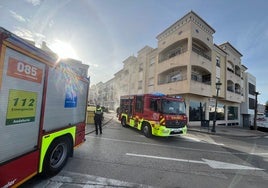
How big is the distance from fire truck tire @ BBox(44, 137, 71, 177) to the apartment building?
44.8ft

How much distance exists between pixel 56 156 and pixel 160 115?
5.65 m

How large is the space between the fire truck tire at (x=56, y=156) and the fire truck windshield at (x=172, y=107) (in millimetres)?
5549

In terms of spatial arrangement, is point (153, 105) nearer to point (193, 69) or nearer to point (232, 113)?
point (193, 69)

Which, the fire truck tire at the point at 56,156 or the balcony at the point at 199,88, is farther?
the balcony at the point at 199,88

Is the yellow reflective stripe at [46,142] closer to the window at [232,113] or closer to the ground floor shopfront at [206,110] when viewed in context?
the ground floor shopfront at [206,110]

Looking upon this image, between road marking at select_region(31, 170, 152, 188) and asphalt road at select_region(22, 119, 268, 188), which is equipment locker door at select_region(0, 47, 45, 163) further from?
asphalt road at select_region(22, 119, 268, 188)

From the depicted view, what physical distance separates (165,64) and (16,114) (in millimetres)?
18024

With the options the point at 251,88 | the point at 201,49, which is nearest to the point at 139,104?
the point at 201,49

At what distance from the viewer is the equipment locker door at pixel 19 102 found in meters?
2.32

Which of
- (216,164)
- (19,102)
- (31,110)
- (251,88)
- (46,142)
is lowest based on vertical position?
(216,164)

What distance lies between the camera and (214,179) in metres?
4.15

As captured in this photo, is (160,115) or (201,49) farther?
(201,49)

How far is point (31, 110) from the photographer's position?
2.90 meters

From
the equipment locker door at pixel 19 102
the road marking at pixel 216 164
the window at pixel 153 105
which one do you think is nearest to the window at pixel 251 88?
the window at pixel 153 105
